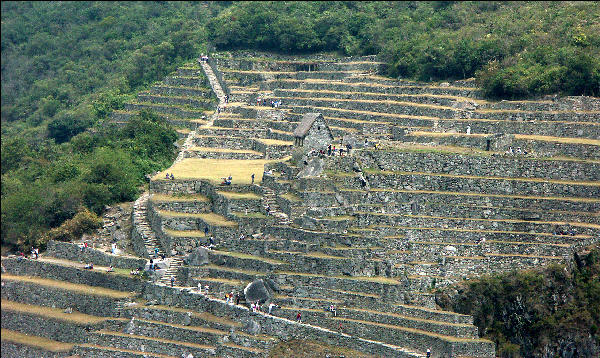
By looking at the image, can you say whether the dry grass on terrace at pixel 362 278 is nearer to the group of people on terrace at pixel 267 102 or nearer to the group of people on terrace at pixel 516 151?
the group of people on terrace at pixel 516 151

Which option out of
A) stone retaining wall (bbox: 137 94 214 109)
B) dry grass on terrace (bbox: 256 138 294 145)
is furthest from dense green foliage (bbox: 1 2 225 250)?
dry grass on terrace (bbox: 256 138 294 145)

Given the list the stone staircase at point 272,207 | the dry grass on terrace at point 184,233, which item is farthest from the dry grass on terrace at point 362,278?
the dry grass on terrace at point 184,233

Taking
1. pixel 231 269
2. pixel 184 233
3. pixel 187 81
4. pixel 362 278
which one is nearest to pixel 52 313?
pixel 184 233

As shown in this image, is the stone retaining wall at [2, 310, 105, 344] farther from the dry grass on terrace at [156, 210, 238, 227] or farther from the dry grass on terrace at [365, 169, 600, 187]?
the dry grass on terrace at [365, 169, 600, 187]

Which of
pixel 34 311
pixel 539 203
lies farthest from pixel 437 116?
pixel 34 311

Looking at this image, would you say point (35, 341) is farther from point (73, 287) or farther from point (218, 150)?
point (218, 150)

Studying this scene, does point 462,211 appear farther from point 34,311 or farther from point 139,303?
point 34,311

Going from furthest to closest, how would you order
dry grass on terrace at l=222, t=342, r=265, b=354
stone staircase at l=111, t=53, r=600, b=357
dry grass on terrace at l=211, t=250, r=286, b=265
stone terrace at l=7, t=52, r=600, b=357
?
dry grass on terrace at l=211, t=250, r=286, b=265 < stone terrace at l=7, t=52, r=600, b=357 < stone staircase at l=111, t=53, r=600, b=357 < dry grass on terrace at l=222, t=342, r=265, b=354
